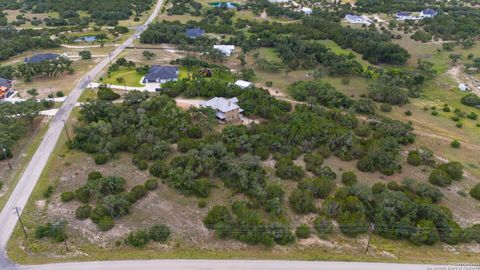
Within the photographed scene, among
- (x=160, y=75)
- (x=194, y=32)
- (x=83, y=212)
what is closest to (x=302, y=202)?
(x=83, y=212)

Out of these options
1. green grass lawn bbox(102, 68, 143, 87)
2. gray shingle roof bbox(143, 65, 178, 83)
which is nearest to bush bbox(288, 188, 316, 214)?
gray shingle roof bbox(143, 65, 178, 83)

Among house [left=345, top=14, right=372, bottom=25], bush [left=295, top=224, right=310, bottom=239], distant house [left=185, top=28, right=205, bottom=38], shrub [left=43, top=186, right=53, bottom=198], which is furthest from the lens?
house [left=345, top=14, right=372, bottom=25]

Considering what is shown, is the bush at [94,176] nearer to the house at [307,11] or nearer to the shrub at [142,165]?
the shrub at [142,165]

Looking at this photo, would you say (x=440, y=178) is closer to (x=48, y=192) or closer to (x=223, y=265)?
(x=223, y=265)

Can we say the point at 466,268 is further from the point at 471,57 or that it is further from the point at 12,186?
the point at 471,57

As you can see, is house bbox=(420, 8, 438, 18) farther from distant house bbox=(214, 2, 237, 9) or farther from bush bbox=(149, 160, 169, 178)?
bush bbox=(149, 160, 169, 178)

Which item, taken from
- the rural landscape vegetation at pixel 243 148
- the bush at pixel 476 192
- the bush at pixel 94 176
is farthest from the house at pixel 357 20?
the bush at pixel 94 176
